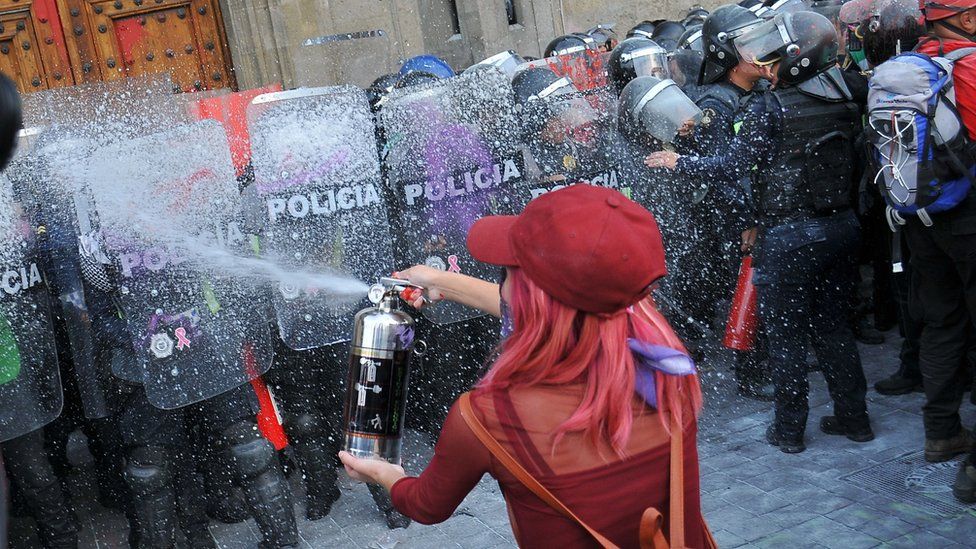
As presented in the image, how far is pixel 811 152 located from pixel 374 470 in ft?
9.21

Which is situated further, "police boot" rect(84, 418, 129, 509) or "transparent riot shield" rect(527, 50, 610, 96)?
"transparent riot shield" rect(527, 50, 610, 96)

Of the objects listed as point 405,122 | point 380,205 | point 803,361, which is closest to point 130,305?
point 380,205

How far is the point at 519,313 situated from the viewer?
6.25 ft

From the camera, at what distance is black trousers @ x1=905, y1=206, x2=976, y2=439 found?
4047 millimetres

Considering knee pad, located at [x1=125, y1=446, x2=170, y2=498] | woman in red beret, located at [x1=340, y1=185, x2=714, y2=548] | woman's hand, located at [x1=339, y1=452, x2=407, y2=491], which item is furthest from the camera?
knee pad, located at [x1=125, y1=446, x2=170, y2=498]

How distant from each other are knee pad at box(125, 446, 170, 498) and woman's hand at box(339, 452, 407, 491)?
1.98m

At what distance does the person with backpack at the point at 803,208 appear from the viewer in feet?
14.3

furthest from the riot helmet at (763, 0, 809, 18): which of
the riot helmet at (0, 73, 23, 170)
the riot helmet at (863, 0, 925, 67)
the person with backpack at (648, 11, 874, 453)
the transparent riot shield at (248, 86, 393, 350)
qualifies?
the riot helmet at (0, 73, 23, 170)

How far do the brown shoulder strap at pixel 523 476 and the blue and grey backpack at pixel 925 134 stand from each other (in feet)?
8.36

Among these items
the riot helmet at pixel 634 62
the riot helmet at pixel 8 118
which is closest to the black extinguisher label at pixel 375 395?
the riot helmet at pixel 8 118

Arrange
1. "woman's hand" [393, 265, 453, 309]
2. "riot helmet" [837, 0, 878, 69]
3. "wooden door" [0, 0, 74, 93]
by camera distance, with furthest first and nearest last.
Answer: "wooden door" [0, 0, 74, 93], "riot helmet" [837, 0, 878, 69], "woman's hand" [393, 265, 453, 309]

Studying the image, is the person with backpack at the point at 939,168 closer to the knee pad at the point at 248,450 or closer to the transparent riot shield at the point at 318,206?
the transparent riot shield at the point at 318,206

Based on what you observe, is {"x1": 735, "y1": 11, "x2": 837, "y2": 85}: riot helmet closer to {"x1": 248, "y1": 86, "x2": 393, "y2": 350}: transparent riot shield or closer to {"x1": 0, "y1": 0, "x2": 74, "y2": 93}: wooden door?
{"x1": 248, "y1": 86, "x2": 393, "y2": 350}: transparent riot shield

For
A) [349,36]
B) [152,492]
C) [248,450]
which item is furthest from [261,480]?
[349,36]
